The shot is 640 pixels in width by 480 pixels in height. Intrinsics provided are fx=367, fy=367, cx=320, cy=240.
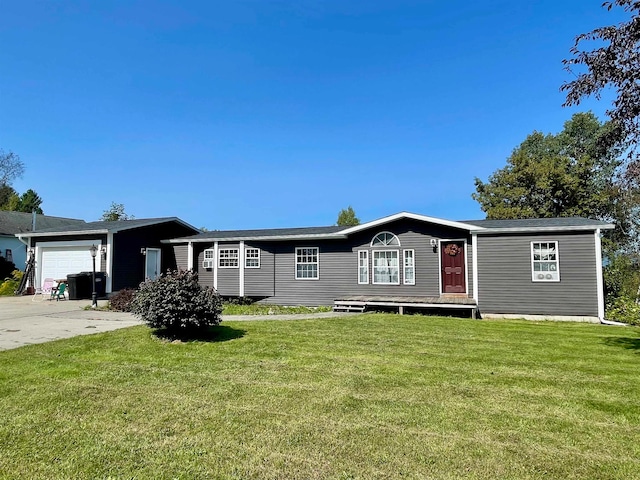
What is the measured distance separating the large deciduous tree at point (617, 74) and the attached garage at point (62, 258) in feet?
58.9

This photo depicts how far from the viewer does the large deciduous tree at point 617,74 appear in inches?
238

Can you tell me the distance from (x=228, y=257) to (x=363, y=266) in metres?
6.31

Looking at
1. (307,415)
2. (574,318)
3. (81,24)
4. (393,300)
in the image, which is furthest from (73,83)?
(574,318)

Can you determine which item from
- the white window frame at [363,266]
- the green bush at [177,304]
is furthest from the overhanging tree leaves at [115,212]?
the green bush at [177,304]

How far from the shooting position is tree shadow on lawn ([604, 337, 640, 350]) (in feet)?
24.1

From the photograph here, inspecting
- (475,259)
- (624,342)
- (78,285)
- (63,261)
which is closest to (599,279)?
(475,259)

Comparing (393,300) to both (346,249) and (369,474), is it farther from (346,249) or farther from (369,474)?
(369,474)

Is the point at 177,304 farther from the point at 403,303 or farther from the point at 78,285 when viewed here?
the point at 78,285

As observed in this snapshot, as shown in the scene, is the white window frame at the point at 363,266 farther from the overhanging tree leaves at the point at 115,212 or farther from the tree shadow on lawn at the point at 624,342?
the overhanging tree leaves at the point at 115,212

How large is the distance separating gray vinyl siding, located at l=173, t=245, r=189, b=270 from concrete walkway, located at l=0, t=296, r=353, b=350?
4954mm

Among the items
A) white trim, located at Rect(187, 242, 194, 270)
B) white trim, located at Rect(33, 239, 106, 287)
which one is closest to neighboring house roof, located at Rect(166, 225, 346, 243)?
white trim, located at Rect(187, 242, 194, 270)

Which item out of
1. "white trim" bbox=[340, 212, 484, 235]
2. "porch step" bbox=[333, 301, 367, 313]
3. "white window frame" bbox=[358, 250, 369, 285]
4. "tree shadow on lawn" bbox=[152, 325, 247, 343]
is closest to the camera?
"tree shadow on lawn" bbox=[152, 325, 247, 343]

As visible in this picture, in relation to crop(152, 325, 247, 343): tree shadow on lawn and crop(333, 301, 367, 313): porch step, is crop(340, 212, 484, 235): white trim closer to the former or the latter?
crop(333, 301, 367, 313): porch step

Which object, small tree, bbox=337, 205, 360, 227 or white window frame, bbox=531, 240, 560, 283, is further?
small tree, bbox=337, 205, 360, 227
